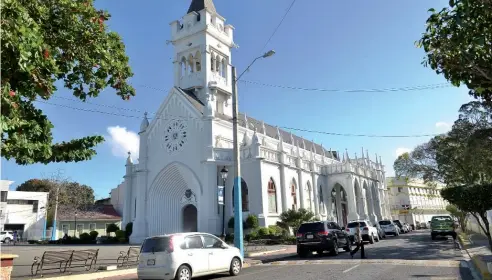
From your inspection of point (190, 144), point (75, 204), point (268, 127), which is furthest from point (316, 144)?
point (75, 204)

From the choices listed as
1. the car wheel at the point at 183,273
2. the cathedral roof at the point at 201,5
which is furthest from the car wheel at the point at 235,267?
the cathedral roof at the point at 201,5

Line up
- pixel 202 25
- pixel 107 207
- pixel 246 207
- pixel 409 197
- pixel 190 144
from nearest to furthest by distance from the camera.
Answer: pixel 246 207 → pixel 190 144 → pixel 202 25 → pixel 107 207 → pixel 409 197

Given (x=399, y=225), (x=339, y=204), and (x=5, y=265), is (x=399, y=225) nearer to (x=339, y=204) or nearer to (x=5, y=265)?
(x=339, y=204)

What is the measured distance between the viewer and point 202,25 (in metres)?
40.1

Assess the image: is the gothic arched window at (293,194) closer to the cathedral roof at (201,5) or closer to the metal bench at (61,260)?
the cathedral roof at (201,5)

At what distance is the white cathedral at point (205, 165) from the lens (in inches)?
1271

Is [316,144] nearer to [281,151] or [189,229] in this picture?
[281,151]

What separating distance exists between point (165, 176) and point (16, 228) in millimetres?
32782

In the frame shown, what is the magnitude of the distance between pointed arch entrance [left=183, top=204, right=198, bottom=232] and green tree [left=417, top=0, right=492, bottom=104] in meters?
29.5

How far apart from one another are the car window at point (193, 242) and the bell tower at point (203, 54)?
27.8 m

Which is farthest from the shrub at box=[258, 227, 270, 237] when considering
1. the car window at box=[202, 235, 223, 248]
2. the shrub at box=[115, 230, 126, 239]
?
the car window at box=[202, 235, 223, 248]

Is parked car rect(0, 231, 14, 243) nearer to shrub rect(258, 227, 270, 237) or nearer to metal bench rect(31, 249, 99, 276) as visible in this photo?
shrub rect(258, 227, 270, 237)

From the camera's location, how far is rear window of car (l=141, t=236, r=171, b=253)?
36.2ft

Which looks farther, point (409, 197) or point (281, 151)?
point (409, 197)
